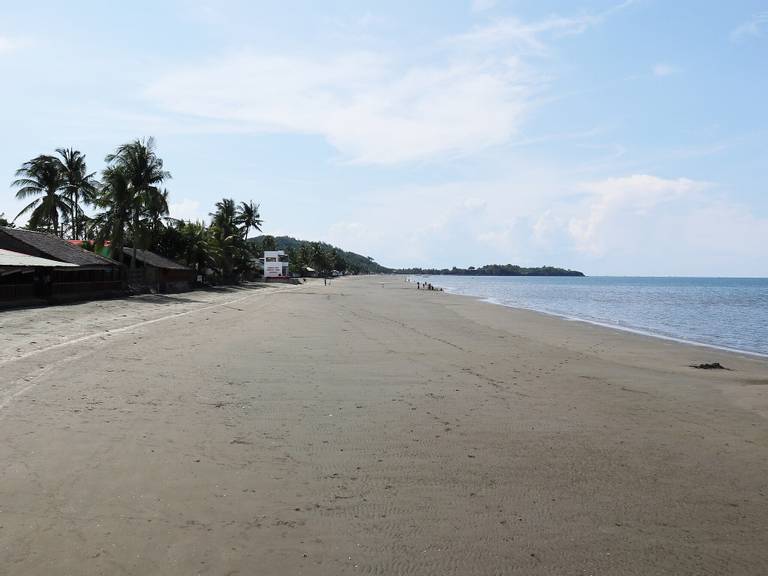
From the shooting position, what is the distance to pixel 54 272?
28.1 metres

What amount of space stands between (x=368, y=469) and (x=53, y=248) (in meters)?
32.3

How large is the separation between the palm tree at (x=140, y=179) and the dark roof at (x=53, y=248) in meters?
6.76

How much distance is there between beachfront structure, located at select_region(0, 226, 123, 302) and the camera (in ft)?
84.2

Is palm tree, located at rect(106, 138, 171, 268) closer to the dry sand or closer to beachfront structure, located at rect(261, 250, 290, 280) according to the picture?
the dry sand

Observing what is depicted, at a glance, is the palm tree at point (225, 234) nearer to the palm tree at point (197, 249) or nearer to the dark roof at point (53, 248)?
the palm tree at point (197, 249)

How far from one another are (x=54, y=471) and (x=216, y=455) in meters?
1.48

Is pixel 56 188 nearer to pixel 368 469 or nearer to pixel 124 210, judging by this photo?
pixel 124 210

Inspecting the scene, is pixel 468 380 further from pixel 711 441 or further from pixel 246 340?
pixel 246 340

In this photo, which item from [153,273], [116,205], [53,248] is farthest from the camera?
[153,273]

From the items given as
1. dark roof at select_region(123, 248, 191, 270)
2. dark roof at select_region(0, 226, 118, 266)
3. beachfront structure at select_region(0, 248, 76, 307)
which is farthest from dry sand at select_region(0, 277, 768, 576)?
dark roof at select_region(123, 248, 191, 270)

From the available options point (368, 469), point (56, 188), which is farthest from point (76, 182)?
point (368, 469)

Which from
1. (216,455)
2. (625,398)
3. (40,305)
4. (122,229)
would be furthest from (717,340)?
(122,229)

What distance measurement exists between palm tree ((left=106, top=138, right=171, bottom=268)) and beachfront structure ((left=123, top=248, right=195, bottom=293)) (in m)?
1.01

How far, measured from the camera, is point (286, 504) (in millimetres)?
4785
